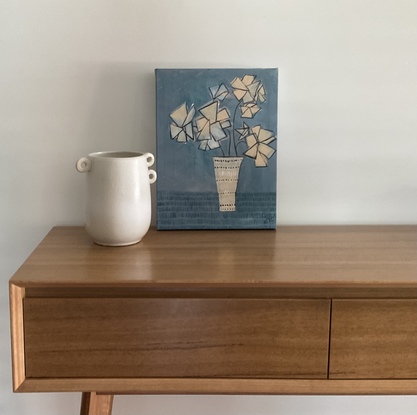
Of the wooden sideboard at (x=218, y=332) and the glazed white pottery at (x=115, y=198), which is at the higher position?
the glazed white pottery at (x=115, y=198)

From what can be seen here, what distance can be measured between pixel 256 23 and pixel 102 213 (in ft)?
1.53

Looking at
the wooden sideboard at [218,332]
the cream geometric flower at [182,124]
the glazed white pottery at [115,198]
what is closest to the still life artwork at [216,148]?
the cream geometric flower at [182,124]

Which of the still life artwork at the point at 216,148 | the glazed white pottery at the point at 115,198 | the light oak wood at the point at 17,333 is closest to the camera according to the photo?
the light oak wood at the point at 17,333

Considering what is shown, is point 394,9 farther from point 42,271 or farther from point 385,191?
point 42,271

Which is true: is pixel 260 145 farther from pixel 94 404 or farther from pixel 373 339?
pixel 94 404

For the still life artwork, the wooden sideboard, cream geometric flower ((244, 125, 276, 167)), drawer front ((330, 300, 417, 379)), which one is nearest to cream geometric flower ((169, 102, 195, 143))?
the still life artwork

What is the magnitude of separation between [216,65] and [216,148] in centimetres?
16

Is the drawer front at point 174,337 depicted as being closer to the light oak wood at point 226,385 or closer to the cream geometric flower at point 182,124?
the light oak wood at point 226,385

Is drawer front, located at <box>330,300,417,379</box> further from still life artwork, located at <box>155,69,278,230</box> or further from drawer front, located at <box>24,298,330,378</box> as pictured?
still life artwork, located at <box>155,69,278,230</box>

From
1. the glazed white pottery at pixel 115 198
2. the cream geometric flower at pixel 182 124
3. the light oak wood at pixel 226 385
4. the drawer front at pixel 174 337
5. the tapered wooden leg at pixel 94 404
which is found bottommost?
the tapered wooden leg at pixel 94 404

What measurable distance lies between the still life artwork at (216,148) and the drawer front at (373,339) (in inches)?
12.2

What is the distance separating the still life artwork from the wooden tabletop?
0.04 metres

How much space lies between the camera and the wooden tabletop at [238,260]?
0.81m

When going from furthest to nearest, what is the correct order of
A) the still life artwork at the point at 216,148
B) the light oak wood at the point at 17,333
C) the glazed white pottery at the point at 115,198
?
the still life artwork at the point at 216,148 < the glazed white pottery at the point at 115,198 < the light oak wood at the point at 17,333
